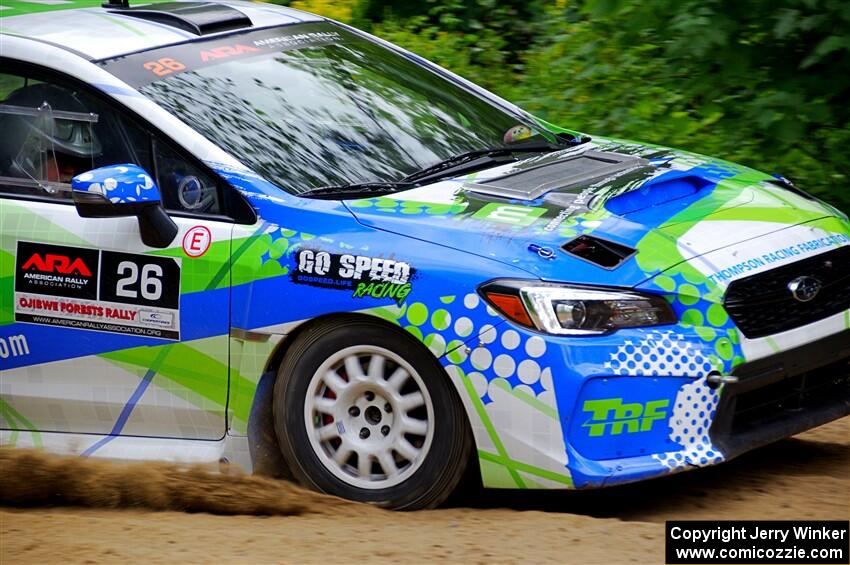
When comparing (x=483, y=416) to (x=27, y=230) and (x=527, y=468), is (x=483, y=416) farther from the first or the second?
(x=27, y=230)

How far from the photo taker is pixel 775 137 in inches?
280

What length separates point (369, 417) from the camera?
473cm

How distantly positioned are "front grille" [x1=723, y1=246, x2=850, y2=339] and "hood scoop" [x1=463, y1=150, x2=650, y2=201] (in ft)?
2.55

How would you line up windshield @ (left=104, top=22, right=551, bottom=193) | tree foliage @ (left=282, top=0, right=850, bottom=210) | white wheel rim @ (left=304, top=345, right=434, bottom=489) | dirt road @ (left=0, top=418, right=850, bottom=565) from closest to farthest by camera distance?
dirt road @ (left=0, top=418, right=850, bottom=565) → white wheel rim @ (left=304, top=345, right=434, bottom=489) → windshield @ (left=104, top=22, right=551, bottom=193) → tree foliage @ (left=282, top=0, right=850, bottom=210)

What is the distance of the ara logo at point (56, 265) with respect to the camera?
5.04 m

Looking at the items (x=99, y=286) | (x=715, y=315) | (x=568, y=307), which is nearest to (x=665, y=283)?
(x=715, y=315)

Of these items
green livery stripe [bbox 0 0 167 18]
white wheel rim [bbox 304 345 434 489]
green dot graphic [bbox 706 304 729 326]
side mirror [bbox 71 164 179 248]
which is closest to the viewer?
green dot graphic [bbox 706 304 729 326]

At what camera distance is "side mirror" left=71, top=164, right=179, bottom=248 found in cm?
480

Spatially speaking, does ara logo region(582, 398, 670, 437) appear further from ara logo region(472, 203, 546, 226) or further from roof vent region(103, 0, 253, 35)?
roof vent region(103, 0, 253, 35)

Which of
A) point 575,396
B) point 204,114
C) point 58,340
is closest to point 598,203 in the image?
point 575,396

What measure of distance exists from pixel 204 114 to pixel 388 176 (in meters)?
0.74

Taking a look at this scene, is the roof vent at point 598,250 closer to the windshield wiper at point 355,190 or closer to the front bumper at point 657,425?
the front bumper at point 657,425

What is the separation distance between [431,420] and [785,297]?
132cm

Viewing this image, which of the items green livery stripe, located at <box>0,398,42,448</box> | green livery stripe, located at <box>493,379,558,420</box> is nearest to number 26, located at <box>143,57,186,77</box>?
green livery stripe, located at <box>0,398,42,448</box>
